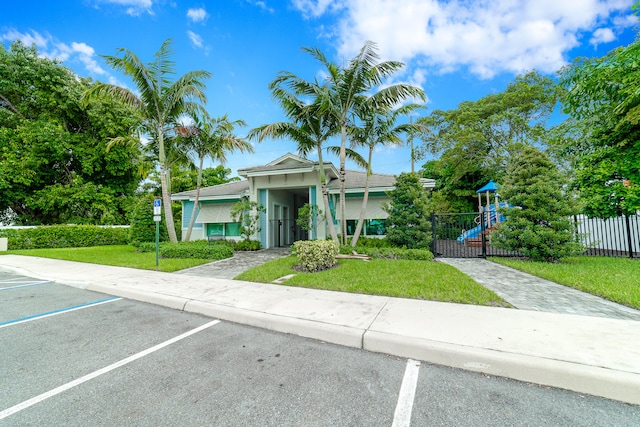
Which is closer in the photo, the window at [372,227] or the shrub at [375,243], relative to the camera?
the shrub at [375,243]

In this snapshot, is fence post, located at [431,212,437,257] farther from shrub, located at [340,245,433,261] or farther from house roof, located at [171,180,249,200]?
house roof, located at [171,180,249,200]

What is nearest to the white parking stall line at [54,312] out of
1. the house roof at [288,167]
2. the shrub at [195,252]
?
the shrub at [195,252]

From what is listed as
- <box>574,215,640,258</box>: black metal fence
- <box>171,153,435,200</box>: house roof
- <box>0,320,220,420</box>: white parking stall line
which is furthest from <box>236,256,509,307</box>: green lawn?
<box>171,153,435,200</box>: house roof

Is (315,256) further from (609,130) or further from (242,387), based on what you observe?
(609,130)

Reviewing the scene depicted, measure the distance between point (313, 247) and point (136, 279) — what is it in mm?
4989

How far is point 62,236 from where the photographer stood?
16.9 m

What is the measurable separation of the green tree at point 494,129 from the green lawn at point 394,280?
53.5 feet

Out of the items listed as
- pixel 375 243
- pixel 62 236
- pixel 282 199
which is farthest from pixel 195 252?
pixel 62 236

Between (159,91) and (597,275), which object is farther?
(159,91)

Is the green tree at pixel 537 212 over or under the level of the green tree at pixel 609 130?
under

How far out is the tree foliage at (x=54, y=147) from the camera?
18.0 metres

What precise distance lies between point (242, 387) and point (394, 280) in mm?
4462

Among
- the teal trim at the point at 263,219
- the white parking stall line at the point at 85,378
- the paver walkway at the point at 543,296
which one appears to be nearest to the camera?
the white parking stall line at the point at 85,378

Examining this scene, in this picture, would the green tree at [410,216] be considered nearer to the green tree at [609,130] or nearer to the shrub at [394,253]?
the shrub at [394,253]
